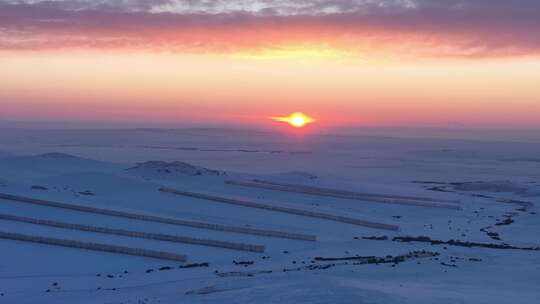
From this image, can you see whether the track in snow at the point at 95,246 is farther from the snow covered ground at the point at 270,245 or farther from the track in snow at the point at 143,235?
the track in snow at the point at 143,235

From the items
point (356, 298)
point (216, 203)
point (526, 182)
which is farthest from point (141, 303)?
point (526, 182)

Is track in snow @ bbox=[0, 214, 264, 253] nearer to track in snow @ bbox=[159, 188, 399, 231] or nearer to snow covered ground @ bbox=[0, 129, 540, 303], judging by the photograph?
snow covered ground @ bbox=[0, 129, 540, 303]

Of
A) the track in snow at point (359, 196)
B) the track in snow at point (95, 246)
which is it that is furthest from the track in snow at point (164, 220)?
the track in snow at point (359, 196)

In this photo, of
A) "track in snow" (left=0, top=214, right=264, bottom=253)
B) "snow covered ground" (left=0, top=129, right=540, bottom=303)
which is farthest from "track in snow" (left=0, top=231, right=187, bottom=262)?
"track in snow" (left=0, top=214, right=264, bottom=253)

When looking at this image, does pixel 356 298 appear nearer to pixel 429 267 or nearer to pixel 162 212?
pixel 429 267

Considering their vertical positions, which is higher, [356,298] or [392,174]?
[392,174]

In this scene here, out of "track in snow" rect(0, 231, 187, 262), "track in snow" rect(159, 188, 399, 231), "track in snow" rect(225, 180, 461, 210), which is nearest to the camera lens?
"track in snow" rect(0, 231, 187, 262)

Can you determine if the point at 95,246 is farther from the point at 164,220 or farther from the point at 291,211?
the point at 291,211

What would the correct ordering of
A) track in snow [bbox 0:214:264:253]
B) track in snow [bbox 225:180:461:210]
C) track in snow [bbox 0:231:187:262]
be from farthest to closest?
track in snow [bbox 225:180:461:210]
track in snow [bbox 0:214:264:253]
track in snow [bbox 0:231:187:262]

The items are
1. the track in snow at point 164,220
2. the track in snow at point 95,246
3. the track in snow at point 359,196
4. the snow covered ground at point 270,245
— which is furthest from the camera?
the track in snow at point 359,196

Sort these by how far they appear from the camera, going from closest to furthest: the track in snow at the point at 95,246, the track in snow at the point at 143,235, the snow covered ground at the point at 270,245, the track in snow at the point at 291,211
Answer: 1. the snow covered ground at the point at 270,245
2. the track in snow at the point at 95,246
3. the track in snow at the point at 143,235
4. the track in snow at the point at 291,211

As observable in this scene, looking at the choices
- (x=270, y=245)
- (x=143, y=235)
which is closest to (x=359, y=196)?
(x=270, y=245)
